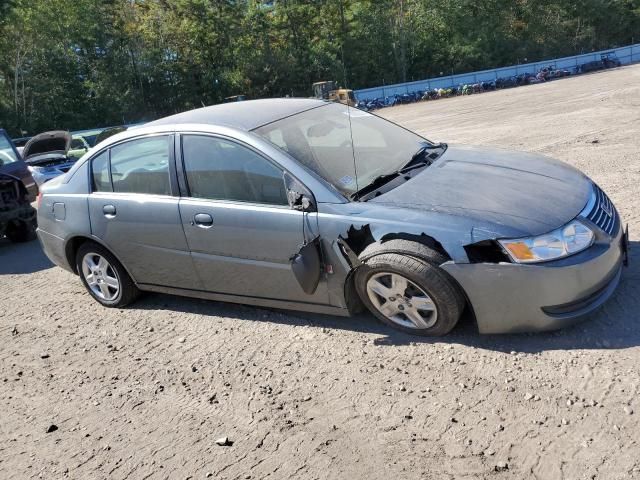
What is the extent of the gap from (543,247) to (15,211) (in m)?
7.56

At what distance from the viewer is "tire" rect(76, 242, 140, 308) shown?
516cm

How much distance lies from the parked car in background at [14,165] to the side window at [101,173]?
197 inches

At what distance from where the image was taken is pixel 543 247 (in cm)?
350

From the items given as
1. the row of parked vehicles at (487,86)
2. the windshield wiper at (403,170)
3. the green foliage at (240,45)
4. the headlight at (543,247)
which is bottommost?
the headlight at (543,247)

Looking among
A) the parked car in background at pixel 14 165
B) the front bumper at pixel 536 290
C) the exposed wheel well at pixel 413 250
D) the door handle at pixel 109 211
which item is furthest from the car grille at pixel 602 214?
the parked car in background at pixel 14 165

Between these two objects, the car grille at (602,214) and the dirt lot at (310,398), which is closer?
the dirt lot at (310,398)

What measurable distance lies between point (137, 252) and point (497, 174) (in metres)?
2.85

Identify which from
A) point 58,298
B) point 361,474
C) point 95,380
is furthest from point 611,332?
point 58,298

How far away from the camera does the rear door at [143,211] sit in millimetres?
4617

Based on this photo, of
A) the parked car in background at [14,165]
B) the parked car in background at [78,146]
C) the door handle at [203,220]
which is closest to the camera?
the door handle at [203,220]

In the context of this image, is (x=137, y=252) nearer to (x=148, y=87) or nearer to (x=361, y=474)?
(x=361, y=474)

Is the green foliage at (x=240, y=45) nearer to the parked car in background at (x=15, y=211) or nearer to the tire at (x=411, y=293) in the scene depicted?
the parked car in background at (x=15, y=211)

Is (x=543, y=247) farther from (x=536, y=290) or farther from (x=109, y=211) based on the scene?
(x=109, y=211)

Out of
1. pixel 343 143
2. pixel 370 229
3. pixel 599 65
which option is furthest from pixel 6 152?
pixel 599 65
